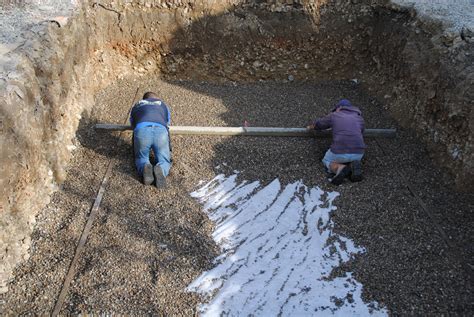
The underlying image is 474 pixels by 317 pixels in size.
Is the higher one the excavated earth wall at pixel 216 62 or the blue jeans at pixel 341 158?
the excavated earth wall at pixel 216 62

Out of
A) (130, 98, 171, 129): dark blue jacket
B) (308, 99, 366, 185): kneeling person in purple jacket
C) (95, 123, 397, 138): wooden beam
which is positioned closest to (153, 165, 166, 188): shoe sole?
(130, 98, 171, 129): dark blue jacket

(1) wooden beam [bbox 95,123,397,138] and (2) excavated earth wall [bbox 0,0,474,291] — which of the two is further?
(1) wooden beam [bbox 95,123,397,138]

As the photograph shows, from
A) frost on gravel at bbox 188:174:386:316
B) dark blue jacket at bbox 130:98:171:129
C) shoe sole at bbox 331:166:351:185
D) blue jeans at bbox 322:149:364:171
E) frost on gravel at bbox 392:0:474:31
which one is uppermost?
frost on gravel at bbox 392:0:474:31

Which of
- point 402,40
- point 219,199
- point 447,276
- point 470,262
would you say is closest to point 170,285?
point 219,199

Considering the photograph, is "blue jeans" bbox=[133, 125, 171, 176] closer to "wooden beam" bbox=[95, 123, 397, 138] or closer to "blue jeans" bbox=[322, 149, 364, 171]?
"wooden beam" bbox=[95, 123, 397, 138]

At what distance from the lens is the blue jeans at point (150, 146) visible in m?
4.98

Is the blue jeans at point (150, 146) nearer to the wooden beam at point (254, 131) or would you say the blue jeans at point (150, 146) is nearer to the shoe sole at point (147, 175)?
the shoe sole at point (147, 175)

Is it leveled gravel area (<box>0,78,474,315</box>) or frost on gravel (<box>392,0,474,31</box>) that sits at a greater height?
frost on gravel (<box>392,0,474,31</box>)

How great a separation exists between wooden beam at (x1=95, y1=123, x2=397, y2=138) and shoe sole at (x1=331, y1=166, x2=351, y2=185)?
995 millimetres

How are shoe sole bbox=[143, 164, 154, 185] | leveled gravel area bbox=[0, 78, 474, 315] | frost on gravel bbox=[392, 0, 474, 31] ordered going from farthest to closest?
1. frost on gravel bbox=[392, 0, 474, 31]
2. shoe sole bbox=[143, 164, 154, 185]
3. leveled gravel area bbox=[0, 78, 474, 315]

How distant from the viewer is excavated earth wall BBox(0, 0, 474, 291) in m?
4.22

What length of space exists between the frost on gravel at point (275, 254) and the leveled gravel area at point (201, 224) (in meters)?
0.13

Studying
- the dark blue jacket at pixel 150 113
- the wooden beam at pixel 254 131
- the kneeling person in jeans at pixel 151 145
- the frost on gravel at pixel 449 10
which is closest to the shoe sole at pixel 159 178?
the kneeling person in jeans at pixel 151 145

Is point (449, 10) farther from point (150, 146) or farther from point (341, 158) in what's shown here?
point (150, 146)
